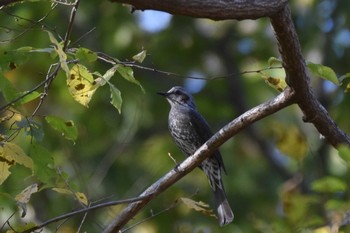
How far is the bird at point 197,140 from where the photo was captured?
721cm

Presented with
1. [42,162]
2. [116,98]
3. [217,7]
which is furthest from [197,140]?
[217,7]

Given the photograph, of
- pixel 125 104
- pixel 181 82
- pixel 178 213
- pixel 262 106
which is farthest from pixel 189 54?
pixel 262 106

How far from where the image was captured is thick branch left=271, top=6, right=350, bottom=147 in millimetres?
4367

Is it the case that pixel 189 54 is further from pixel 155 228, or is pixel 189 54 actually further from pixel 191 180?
pixel 155 228

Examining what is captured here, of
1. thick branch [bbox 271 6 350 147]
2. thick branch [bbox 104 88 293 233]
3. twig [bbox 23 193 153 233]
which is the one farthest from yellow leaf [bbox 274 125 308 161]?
twig [bbox 23 193 153 233]

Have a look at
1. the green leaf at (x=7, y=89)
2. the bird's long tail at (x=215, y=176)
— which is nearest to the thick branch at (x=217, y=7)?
the green leaf at (x=7, y=89)

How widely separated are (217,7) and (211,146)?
1092mm

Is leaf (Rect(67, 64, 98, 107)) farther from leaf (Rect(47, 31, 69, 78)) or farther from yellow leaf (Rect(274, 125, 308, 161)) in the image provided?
yellow leaf (Rect(274, 125, 308, 161))

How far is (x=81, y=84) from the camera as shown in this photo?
15.2ft

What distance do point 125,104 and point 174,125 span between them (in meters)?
3.82

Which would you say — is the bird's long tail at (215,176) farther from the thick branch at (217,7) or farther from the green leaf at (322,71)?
the thick branch at (217,7)

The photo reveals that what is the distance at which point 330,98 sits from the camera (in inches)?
451

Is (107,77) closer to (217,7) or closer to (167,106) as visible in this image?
(217,7)

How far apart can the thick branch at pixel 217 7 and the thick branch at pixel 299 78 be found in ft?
0.28
